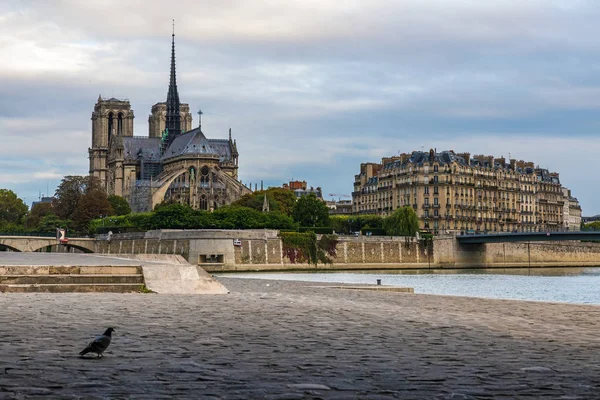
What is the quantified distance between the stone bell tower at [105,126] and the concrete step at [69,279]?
518 ft

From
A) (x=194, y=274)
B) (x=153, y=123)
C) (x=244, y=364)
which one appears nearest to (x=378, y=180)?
(x=153, y=123)

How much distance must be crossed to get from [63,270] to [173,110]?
152724mm

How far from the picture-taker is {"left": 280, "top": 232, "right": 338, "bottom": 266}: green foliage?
86.6 m

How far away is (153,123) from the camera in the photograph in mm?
183750

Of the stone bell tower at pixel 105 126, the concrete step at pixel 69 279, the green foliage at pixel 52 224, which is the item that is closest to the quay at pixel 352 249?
A: the green foliage at pixel 52 224

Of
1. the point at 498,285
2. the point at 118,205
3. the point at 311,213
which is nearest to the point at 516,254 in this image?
the point at 311,213

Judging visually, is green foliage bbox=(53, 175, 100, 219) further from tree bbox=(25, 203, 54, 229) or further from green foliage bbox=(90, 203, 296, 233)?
green foliage bbox=(90, 203, 296, 233)

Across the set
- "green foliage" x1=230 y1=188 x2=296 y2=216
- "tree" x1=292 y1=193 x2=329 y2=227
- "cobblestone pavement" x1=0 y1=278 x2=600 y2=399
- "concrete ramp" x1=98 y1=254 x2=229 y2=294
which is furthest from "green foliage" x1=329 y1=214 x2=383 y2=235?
"cobblestone pavement" x1=0 y1=278 x2=600 y2=399

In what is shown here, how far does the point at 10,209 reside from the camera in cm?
15300

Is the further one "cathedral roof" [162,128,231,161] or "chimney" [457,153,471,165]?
"cathedral roof" [162,128,231,161]

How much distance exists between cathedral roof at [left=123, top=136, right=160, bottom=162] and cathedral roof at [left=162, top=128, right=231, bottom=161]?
17.9ft

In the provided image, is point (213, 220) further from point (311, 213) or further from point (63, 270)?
point (63, 270)

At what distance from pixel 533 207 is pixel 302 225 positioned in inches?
1795

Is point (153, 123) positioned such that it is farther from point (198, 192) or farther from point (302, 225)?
point (302, 225)
